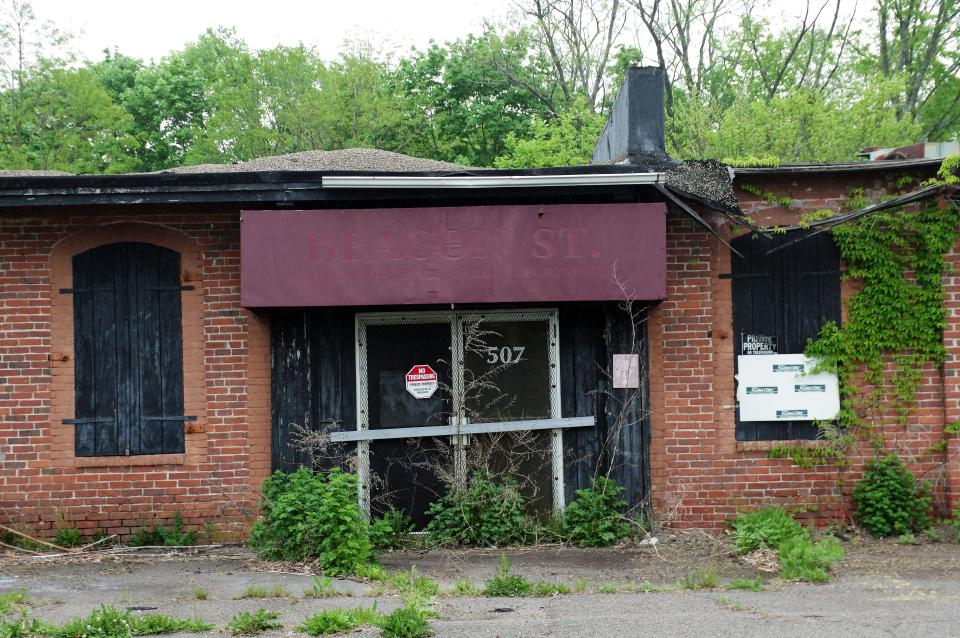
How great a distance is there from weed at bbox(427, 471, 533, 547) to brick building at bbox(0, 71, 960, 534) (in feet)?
1.38

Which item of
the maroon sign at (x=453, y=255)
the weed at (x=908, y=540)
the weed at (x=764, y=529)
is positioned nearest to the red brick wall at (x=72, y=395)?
the maroon sign at (x=453, y=255)

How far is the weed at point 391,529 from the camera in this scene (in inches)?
316

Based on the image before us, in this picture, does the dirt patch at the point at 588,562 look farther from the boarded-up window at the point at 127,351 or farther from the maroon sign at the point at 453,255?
the maroon sign at the point at 453,255

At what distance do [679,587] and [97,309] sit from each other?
→ 5933mm

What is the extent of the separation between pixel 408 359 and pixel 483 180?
6.37 ft

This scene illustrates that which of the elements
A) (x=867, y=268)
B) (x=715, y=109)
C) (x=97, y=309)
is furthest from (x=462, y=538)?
(x=715, y=109)

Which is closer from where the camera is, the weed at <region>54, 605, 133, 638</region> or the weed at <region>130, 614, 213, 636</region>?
the weed at <region>54, 605, 133, 638</region>

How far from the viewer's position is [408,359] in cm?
859

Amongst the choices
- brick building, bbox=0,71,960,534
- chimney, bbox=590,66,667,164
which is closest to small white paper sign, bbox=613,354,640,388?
brick building, bbox=0,71,960,534

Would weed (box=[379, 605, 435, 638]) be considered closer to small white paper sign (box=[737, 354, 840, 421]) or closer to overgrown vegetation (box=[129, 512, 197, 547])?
overgrown vegetation (box=[129, 512, 197, 547])

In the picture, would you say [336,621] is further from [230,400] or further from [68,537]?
[68,537]

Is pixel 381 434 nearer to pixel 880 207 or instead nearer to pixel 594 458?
pixel 594 458

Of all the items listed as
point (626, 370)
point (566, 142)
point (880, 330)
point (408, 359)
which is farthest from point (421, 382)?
point (566, 142)

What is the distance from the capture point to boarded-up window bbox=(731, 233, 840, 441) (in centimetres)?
862
